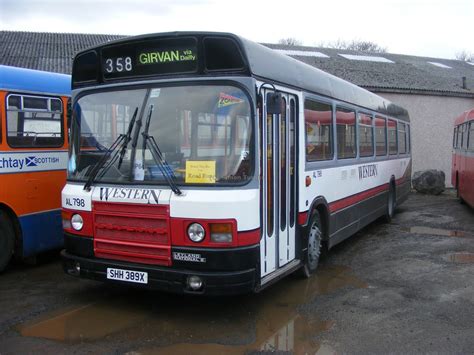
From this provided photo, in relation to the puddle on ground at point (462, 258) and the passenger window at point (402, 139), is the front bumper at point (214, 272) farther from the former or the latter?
the passenger window at point (402, 139)

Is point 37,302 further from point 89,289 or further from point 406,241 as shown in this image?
point 406,241

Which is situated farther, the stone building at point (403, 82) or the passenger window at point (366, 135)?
the stone building at point (403, 82)

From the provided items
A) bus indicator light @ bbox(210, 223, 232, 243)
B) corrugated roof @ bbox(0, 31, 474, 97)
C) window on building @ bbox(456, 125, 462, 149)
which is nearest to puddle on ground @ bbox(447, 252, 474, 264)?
bus indicator light @ bbox(210, 223, 232, 243)

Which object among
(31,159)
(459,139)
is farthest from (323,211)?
(459,139)

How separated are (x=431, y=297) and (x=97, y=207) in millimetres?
4120

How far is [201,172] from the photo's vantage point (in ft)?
15.5

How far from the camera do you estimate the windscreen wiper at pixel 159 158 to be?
475 cm

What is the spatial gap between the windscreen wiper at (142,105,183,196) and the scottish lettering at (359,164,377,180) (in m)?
5.04

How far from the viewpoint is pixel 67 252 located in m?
5.45

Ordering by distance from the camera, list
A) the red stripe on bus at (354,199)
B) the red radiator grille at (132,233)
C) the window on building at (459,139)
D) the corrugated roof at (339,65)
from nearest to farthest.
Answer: the red radiator grille at (132,233)
the red stripe on bus at (354,199)
the window on building at (459,139)
the corrugated roof at (339,65)

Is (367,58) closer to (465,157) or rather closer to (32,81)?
(465,157)

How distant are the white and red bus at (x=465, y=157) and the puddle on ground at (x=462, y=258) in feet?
15.7

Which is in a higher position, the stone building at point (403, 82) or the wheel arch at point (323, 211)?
the stone building at point (403, 82)

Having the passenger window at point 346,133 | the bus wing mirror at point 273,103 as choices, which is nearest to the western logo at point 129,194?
the bus wing mirror at point 273,103
